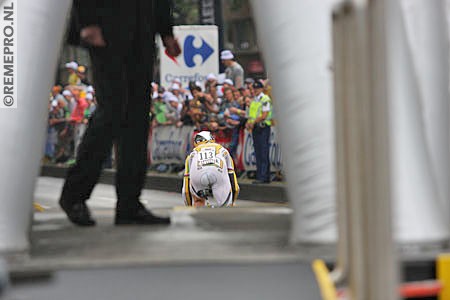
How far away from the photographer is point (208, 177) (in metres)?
10.4

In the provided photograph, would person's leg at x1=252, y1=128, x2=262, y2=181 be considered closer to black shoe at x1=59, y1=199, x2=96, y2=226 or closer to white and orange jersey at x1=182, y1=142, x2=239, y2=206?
white and orange jersey at x1=182, y1=142, x2=239, y2=206

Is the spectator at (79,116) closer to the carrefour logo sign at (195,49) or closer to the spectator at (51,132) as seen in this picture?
the spectator at (51,132)

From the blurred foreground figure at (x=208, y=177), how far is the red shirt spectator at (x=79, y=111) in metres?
9.95

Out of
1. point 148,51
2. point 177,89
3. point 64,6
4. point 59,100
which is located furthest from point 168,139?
point 64,6

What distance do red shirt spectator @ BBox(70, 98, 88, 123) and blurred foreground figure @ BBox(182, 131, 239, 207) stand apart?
9951 millimetres

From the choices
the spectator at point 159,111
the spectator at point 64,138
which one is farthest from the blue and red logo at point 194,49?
the spectator at point 64,138

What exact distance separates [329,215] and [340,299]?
1.77 feet

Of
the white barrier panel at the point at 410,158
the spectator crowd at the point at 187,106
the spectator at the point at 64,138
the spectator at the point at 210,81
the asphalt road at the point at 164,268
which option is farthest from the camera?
the spectator at the point at 64,138

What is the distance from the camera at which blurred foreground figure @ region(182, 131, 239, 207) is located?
1044 cm

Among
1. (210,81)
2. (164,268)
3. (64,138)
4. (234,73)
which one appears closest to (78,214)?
(164,268)

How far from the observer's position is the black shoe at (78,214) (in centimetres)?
478

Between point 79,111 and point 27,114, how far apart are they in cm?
1697

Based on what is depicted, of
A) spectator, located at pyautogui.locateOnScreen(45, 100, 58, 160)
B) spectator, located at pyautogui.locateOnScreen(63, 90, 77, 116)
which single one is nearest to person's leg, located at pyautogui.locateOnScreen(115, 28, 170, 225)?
spectator, located at pyautogui.locateOnScreen(63, 90, 77, 116)

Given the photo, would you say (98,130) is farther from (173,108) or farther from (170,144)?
(170,144)
